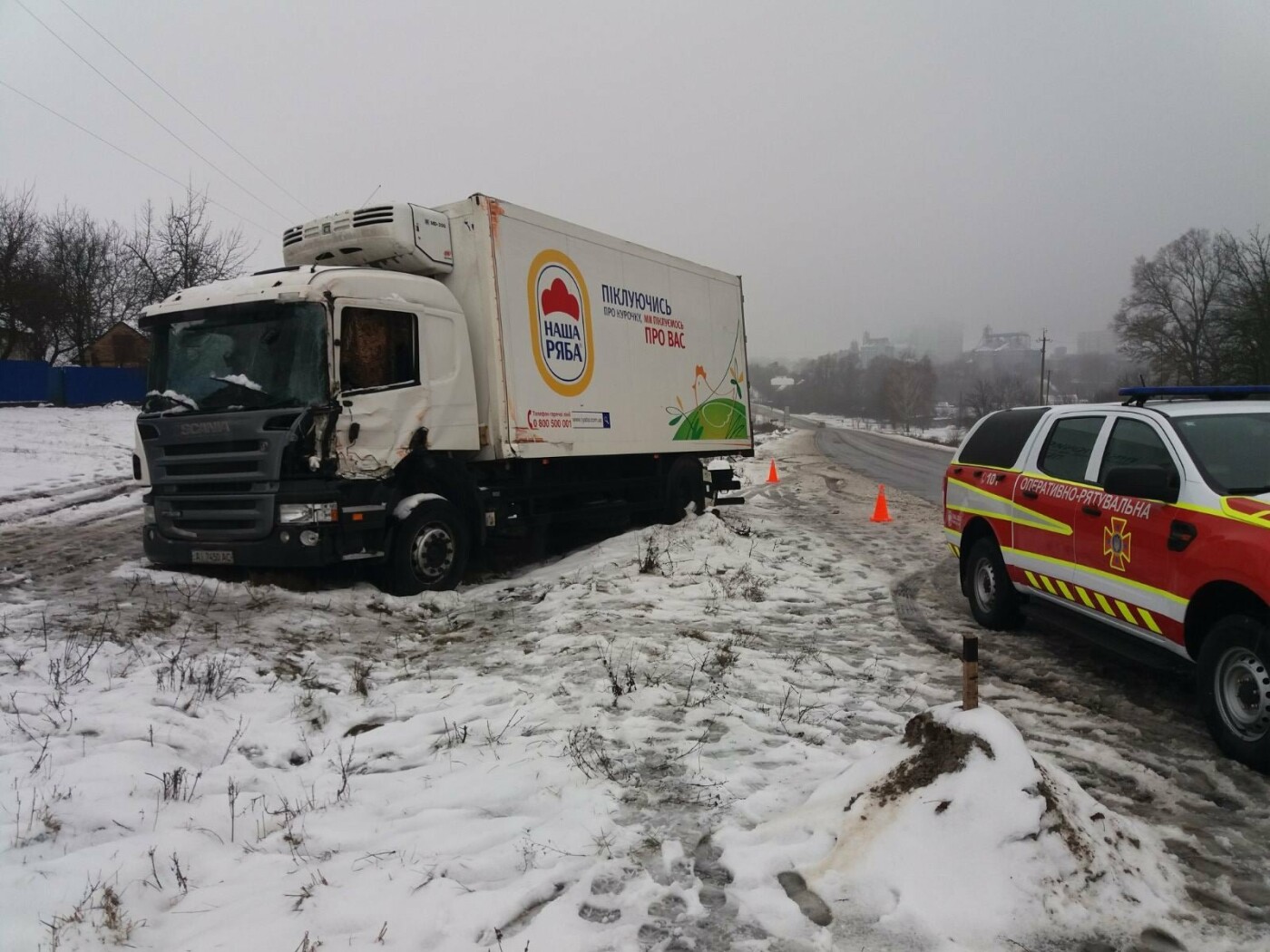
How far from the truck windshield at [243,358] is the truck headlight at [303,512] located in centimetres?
92

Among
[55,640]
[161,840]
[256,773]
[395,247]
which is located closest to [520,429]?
→ [395,247]

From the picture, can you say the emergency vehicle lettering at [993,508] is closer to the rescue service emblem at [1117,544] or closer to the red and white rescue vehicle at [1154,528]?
the red and white rescue vehicle at [1154,528]

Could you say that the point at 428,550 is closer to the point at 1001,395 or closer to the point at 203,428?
the point at 203,428

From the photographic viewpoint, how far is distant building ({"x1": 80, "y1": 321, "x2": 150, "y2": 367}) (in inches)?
1796

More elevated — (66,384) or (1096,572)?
(66,384)

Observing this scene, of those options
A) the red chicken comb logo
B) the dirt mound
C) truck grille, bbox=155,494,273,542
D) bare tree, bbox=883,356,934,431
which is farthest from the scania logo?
bare tree, bbox=883,356,934,431

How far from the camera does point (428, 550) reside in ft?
27.8

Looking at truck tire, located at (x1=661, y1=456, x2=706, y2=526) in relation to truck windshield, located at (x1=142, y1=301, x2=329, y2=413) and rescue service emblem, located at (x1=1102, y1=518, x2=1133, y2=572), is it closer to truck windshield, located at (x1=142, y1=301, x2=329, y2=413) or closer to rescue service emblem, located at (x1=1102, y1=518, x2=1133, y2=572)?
truck windshield, located at (x1=142, y1=301, x2=329, y2=413)

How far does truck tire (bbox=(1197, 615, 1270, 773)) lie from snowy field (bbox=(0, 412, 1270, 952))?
0.96m

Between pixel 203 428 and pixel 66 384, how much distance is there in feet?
113

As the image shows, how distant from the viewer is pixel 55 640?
18.7ft

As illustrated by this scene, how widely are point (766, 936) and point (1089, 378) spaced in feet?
363

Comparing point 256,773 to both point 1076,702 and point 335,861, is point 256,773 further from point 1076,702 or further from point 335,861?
point 1076,702

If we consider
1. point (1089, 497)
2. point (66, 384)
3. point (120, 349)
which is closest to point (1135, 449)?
point (1089, 497)
